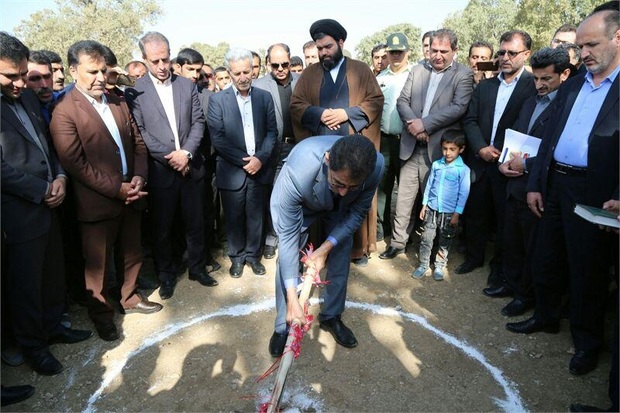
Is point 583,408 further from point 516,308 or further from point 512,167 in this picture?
point 512,167

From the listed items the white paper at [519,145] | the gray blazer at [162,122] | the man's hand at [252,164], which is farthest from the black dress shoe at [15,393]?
the white paper at [519,145]

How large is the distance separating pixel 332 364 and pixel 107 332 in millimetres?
1907

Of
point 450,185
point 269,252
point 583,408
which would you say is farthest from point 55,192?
point 583,408

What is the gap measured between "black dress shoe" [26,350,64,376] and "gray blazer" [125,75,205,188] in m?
1.67

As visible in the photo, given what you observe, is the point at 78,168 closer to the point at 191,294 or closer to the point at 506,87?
the point at 191,294

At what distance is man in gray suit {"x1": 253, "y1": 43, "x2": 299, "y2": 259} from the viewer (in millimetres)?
5059

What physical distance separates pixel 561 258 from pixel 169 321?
340 cm

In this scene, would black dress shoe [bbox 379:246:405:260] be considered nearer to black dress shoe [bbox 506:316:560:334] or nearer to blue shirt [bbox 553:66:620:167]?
black dress shoe [bbox 506:316:560:334]

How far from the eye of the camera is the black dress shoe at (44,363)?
310cm

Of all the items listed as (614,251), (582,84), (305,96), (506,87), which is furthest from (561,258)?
(305,96)

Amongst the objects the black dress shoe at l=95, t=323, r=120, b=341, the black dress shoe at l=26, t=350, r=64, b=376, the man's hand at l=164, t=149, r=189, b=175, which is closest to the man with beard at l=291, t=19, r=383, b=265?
the man's hand at l=164, t=149, r=189, b=175

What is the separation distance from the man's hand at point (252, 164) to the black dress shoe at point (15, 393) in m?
2.52

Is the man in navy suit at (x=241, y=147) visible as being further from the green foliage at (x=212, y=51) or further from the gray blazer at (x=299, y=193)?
the green foliage at (x=212, y=51)

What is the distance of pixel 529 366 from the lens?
3189 millimetres
